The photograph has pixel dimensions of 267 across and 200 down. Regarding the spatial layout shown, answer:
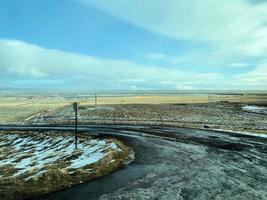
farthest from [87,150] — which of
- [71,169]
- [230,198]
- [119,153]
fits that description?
[230,198]

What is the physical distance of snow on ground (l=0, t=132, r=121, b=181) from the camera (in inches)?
753

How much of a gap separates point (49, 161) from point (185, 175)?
9152 mm

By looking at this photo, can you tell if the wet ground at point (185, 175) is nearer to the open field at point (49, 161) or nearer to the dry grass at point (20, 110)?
the open field at point (49, 161)

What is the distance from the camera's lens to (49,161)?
22.0 meters

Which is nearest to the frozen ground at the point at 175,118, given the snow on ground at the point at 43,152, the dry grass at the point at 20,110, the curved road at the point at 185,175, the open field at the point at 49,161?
the dry grass at the point at 20,110

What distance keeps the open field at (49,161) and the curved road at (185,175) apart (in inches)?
34.9

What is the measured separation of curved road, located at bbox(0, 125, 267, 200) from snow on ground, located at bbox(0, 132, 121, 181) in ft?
8.16

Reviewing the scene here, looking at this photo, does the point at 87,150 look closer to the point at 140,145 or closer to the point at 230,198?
the point at 140,145

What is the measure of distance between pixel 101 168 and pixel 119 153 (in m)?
4.15

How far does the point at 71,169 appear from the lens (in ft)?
57.8

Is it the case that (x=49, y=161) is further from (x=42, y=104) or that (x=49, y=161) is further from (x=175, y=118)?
(x=42, y=104)

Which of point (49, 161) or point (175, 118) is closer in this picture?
point (49, 161)

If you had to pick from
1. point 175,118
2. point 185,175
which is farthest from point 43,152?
point 175,118

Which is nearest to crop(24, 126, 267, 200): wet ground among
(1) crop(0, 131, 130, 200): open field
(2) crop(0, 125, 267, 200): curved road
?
(2) crop(0, 125, 267, 200): curved road
